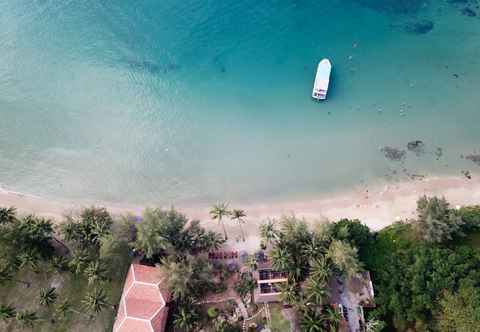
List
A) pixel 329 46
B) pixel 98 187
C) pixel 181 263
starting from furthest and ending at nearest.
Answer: pixel 329 46
pixel 98 187
pixel 181 263

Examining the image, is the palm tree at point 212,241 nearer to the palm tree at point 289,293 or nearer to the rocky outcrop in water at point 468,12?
the palm tree at point 289,293

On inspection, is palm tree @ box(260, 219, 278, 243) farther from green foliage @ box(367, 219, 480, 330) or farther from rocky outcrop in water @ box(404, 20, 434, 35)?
rocky outcrop in water @ box(404, 20, 434, 35)

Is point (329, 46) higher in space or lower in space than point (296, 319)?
higher

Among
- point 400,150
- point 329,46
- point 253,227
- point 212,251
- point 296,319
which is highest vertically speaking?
point 329,46

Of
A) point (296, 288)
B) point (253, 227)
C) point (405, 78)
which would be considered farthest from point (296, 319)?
point (405, 78)

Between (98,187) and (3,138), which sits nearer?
(98,187)

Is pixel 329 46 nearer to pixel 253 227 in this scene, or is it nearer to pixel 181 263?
pixel 253 227
